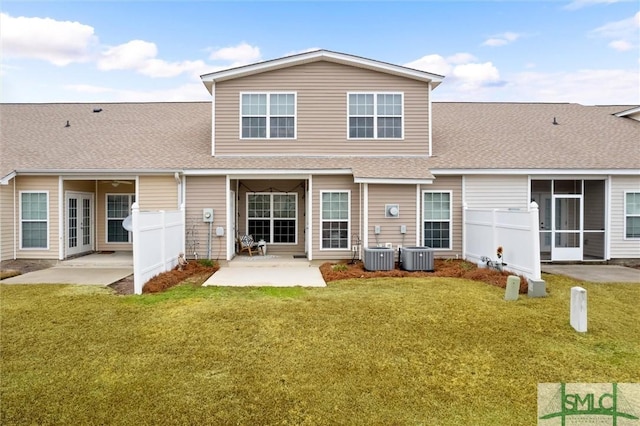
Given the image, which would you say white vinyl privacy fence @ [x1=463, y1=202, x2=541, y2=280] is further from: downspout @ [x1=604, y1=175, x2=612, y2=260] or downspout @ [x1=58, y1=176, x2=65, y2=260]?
downspout @ [x1=58, y1=176, x2=65, y2=260]

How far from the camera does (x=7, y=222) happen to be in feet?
38.7

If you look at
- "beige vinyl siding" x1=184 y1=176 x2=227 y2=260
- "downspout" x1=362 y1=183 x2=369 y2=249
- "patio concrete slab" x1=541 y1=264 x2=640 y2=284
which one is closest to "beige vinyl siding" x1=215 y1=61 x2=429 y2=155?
"beige vinyl siding" x1=184 y1=176 x2=227 y2=260

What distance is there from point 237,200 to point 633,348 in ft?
38.8

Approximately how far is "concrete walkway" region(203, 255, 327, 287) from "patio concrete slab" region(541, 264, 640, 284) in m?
6.84

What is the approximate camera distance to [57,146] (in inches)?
536

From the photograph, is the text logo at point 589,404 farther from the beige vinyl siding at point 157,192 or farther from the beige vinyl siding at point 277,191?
the beige vinyl siding at point 157,192

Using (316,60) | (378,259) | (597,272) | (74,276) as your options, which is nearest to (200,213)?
(74,276)

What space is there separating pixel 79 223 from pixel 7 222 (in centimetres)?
200

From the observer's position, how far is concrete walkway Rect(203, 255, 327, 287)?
9.43 metres

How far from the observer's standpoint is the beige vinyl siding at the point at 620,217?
41.0 ft

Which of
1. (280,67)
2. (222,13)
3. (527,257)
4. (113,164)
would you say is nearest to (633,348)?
(527,257)

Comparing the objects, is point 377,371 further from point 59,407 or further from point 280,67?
point 280,67

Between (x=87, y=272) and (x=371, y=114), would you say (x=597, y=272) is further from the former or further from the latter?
(x=87, y=272)

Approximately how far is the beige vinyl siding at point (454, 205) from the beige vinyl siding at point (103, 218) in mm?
10970
